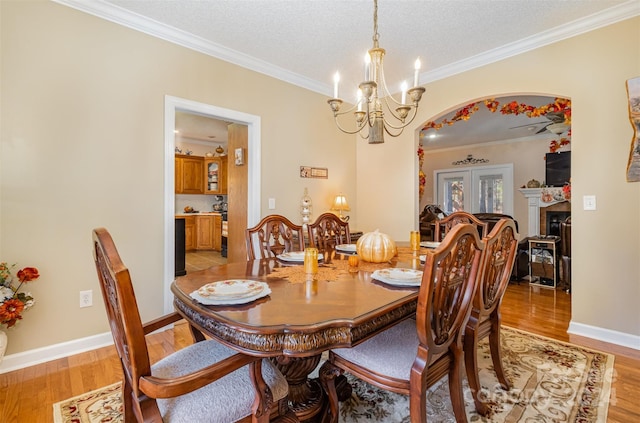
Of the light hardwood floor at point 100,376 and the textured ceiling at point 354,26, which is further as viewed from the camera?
the textured ceiling at point 354,26

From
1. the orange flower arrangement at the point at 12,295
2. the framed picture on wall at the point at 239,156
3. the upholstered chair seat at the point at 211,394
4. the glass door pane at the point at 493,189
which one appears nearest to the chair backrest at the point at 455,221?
the upholstered chair seat at the point at 211,394

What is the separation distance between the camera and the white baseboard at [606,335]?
240 centimetres

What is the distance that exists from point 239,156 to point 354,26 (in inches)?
82.5

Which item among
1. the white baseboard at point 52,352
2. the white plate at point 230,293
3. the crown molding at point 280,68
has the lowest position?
the white baseboard at point 52,352

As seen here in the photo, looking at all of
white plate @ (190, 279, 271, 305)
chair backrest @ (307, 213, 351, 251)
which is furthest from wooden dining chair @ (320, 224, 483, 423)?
chair backrest @ (307, 213, 351, 251)

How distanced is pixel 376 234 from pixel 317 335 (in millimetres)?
1097

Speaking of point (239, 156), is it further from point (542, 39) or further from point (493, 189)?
point (493, 189)

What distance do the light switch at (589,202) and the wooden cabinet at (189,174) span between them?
22.6 ft

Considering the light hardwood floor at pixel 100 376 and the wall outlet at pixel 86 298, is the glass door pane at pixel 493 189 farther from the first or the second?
the wall outlet at pixel 86 298

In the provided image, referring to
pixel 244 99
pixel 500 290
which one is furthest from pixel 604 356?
pixel 244 99

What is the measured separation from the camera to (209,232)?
7137mm

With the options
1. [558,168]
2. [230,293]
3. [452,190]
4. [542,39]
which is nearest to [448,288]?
[230,293]

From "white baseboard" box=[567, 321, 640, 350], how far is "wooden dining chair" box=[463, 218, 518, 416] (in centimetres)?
134

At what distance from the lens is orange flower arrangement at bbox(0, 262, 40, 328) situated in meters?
1.87
